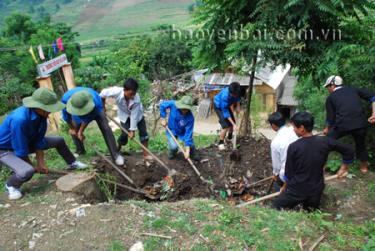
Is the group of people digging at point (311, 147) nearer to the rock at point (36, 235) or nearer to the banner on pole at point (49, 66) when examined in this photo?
the rock at point (36, 235)

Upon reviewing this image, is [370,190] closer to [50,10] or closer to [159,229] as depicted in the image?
[159,229]

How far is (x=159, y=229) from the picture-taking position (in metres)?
3.74

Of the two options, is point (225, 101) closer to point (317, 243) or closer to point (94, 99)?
point (94, 99)

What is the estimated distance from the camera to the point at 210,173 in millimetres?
6504

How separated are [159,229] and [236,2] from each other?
180 inches

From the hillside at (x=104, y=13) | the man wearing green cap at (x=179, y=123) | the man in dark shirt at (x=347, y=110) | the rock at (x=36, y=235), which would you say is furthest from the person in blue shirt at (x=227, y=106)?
the hillside at (x=104, y=13)

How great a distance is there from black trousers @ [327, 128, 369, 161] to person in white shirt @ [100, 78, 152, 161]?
11.5ft

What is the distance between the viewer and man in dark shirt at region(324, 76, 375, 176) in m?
5.32

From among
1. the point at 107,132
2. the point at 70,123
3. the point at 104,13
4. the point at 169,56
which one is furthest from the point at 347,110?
the point at 104,13

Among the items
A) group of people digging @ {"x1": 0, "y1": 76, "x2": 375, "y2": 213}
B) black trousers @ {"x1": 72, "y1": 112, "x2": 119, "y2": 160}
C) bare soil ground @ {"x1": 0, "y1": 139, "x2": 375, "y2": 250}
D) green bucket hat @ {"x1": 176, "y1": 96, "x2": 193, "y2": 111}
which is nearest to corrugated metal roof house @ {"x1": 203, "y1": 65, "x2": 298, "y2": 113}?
group of people digging @ {"x1": 0, "y1": 76, "x2": 375, "y2": 213}

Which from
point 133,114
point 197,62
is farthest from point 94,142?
point 197,62

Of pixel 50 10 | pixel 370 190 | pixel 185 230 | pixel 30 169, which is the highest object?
pixel 50 10

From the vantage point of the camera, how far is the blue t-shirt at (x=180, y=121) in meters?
6.29

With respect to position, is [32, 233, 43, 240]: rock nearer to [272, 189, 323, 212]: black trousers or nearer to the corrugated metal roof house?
[272, 189, 323, 212]: black trousers
